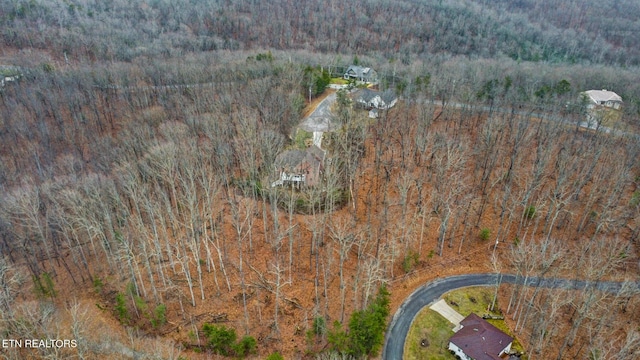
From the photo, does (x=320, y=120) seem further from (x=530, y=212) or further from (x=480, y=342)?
(x=480, y=342)


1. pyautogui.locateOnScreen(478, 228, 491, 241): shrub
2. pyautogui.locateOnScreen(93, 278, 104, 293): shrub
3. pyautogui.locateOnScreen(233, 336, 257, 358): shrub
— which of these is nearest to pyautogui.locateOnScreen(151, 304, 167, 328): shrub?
pyautogui.locateOnScreen(93, 278, 104, 293): shrub

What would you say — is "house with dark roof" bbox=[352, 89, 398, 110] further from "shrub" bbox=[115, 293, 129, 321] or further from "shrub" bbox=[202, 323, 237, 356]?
"shrub" bbox=[115, 293, 129, 321]

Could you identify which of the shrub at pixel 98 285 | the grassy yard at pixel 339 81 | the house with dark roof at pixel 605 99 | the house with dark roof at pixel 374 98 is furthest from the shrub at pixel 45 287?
the house with dark roof at pixel 605 99

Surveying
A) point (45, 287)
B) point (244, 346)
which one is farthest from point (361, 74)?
point (45, 287)

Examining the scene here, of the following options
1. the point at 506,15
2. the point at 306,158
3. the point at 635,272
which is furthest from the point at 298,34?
the point at 635,272

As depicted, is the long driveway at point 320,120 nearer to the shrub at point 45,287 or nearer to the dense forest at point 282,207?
the dense forest at point 282,207

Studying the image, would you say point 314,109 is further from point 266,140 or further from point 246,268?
point 246,268
